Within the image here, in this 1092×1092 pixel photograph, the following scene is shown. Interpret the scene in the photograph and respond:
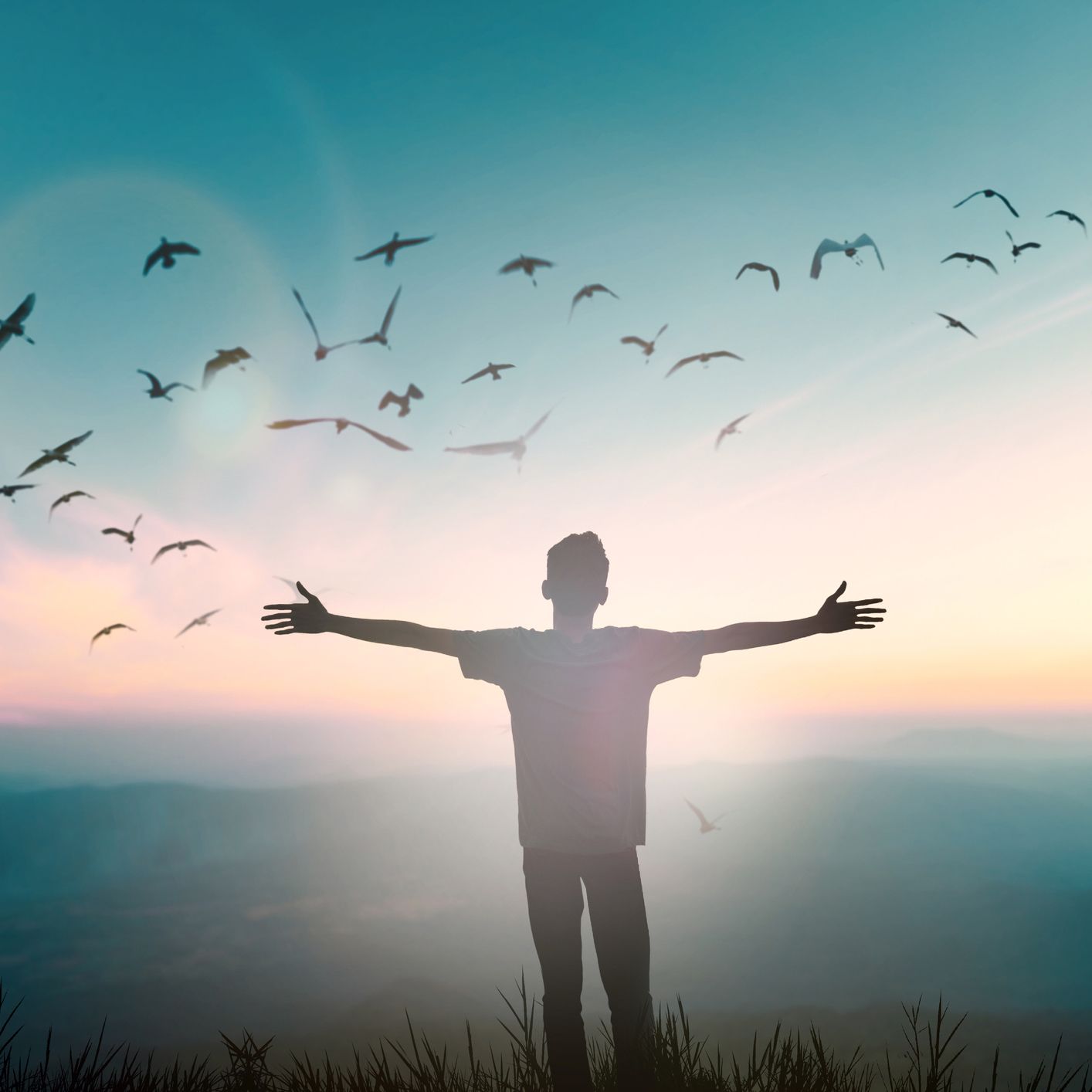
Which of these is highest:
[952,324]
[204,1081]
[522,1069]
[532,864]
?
[952,324]

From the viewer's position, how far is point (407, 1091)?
14.9 feet

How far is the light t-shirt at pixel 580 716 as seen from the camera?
3574 millimetres

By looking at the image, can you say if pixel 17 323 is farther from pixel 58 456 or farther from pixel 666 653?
pixel 666 653

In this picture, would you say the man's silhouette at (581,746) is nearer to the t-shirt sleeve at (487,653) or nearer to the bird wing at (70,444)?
the t-shirt sleeve at (487,653)

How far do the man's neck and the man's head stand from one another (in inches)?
0.9

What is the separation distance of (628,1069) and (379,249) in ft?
26.3

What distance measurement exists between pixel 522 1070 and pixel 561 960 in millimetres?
1476

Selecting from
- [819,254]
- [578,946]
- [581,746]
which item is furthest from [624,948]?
[819,254]

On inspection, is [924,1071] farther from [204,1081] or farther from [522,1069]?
[204,1081]

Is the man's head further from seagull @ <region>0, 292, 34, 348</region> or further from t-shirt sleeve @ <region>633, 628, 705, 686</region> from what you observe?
seagull @ <region>0, 292, 34, 348</region>

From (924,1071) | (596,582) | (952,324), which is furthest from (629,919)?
(952,324)

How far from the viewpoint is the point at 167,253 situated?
9.86 m

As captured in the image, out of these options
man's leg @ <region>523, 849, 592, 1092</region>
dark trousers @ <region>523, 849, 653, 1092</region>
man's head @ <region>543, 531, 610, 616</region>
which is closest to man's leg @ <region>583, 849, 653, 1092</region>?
dark trousers @ <region>523, 849, 653, 1092</region>

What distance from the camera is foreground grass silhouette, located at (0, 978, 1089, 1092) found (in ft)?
14.2
